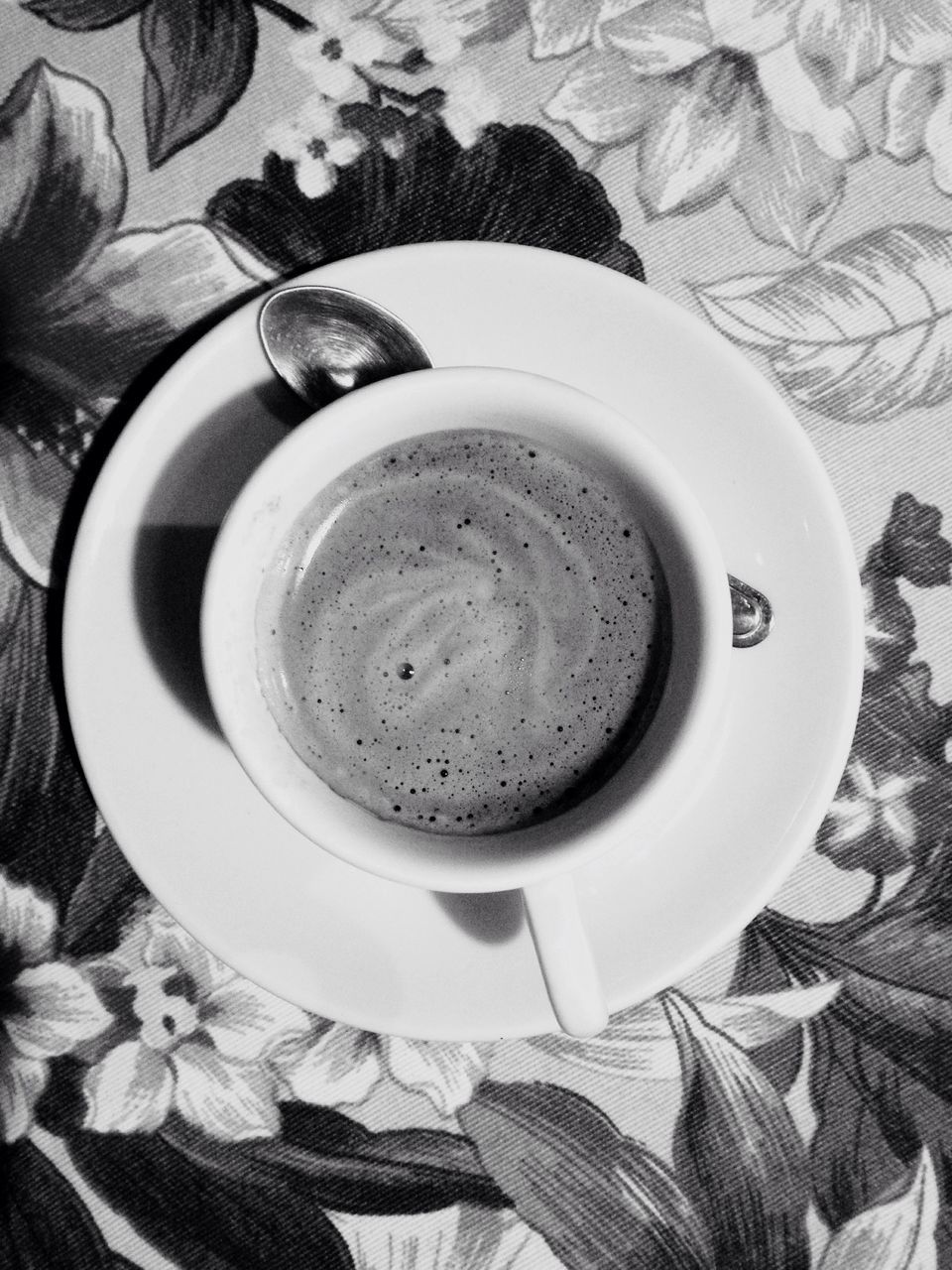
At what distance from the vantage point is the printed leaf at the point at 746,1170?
0.99 m

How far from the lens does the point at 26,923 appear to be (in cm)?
99

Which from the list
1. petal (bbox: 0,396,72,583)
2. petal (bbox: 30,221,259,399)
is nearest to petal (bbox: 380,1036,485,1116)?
petal (bbox: 0,396,72,583)

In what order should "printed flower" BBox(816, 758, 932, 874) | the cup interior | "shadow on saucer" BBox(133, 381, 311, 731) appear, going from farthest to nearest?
"printed flower" BBox(816, 758, 932, 874) → "shadow on saucer" BBox(133, 381, 311, 731) → the cup interior

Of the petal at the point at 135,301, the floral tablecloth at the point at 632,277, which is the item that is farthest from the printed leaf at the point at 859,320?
the petal at the point at 135,301

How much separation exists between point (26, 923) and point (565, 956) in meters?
0.54

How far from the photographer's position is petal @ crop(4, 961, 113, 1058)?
99cm

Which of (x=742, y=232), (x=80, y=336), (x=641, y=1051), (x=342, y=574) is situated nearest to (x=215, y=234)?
(x=80, y=336)

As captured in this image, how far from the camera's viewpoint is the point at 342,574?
0.89 meters

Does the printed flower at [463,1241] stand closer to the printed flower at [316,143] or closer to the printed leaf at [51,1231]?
the printed leaf at [51,1231]

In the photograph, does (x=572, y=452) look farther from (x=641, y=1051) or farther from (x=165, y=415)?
(x=641, y=1051)

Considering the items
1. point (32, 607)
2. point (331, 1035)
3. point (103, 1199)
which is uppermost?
point (32, 607)

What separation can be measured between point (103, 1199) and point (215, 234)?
0.89m

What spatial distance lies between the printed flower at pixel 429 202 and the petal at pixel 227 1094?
28.5 inches

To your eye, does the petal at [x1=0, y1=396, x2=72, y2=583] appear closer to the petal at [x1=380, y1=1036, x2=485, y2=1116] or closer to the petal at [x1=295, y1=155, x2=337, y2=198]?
the petal at [x1=295, y1=155, x2=337, y2=198]
